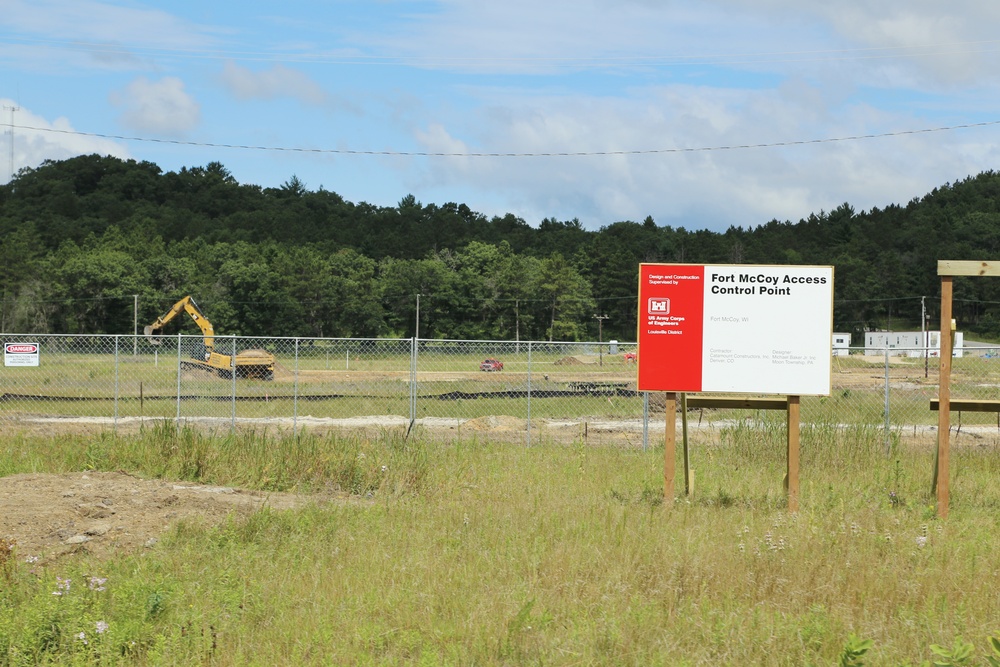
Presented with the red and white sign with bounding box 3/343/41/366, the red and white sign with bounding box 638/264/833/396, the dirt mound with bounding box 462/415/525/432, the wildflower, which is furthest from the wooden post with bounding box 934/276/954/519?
the red and white sign with bounding box 3/343/41/366

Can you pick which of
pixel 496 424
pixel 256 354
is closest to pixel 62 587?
pixel 496 424

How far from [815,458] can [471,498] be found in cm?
591

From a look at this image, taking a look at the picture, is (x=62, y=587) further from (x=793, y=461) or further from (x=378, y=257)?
(x=378, y=257)

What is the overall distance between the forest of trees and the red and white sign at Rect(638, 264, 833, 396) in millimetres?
83172

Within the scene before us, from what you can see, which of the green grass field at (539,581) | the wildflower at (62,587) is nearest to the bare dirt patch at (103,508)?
the green grass field at (539,581)

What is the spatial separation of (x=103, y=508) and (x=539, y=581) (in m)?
4.73

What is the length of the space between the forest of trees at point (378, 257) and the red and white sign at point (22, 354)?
7064cm

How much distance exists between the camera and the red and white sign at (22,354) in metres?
21.0

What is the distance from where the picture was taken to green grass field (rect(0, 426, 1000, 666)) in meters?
6.33

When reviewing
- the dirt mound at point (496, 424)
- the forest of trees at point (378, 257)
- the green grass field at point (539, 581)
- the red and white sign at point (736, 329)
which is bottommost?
the dirt mound at point (496, 424)

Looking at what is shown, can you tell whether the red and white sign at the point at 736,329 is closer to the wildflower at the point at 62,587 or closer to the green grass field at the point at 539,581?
the green grass field at the point at 539,581

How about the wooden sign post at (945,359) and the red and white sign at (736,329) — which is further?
the red and white sign at (736,329)

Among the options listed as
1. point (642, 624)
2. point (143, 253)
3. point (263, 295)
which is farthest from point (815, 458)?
point (143, 253)

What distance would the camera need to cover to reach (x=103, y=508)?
984cm
